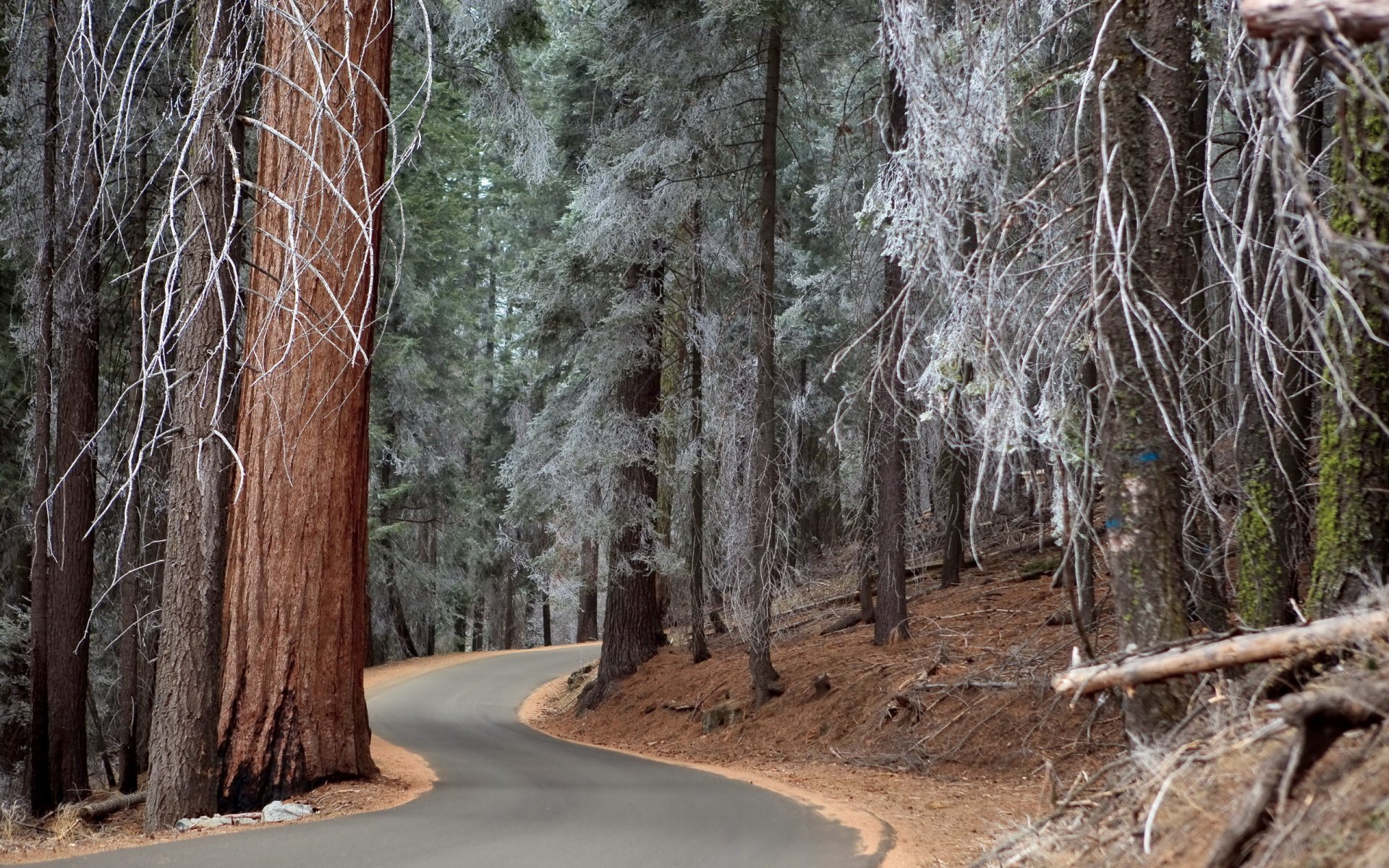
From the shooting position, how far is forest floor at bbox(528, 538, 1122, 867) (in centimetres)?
877

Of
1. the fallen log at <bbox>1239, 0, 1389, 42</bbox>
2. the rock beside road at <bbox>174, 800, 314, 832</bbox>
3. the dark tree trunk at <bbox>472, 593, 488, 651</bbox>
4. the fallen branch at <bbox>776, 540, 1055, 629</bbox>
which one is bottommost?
the dark tree trunk at <bbox>472, 593, 488, 651</bbox>

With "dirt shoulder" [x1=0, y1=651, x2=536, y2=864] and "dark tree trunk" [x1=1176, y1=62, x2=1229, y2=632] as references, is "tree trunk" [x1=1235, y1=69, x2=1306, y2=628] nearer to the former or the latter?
"dark tree trunk" [x1=1176, y1=62, x2=1229, y2=632]

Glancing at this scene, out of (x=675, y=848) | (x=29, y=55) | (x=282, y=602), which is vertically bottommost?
(x=675, y=848)

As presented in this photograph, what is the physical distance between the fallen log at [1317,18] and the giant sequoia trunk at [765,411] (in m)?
10.3

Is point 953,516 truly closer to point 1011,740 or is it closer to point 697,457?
point 697,457

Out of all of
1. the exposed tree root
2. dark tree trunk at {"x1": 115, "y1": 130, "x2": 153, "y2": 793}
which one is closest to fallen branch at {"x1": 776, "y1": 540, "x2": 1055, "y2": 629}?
dark tree trunk at {"x1": 115, "y1": 130, "x2": 153, "y2": 793}

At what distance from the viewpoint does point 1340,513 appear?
17.2 ft

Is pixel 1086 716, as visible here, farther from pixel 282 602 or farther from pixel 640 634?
pixel 640 634

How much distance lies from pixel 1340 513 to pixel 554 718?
52.4ft

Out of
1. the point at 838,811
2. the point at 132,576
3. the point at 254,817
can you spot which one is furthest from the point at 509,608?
the point at 838,811

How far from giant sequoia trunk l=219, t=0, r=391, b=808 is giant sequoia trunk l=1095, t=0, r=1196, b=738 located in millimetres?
5092

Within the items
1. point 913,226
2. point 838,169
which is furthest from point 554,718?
point 913,226

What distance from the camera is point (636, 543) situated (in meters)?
17.6

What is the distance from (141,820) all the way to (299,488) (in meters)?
3.25
